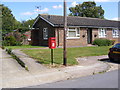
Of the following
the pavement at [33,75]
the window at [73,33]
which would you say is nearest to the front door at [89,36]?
the window at [73,33]

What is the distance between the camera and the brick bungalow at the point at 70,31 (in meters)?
20.0

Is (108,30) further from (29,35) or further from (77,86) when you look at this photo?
(77,86)

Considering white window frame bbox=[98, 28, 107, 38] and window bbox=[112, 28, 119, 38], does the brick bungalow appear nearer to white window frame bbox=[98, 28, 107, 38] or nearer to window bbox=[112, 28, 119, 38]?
white window frame bbox=[98, 28, 107, 38]

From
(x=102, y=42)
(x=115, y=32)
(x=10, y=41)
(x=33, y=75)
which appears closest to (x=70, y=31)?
(x=102, y=42)

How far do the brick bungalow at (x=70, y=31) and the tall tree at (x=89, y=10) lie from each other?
33.6m

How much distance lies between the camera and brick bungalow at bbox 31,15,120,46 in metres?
20.0

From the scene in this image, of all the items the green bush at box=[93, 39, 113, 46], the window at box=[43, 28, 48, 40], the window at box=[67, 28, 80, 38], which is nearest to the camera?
the window at box=[67, 28, 80, 38]

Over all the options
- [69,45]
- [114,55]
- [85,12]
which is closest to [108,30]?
[69,45]

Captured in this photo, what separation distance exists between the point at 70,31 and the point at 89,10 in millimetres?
40320

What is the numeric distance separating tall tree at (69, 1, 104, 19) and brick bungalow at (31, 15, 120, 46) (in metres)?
33.6

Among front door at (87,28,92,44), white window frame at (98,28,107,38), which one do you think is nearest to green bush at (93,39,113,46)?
front door at (87,28,92,44)

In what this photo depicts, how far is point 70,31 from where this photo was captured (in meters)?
20.7

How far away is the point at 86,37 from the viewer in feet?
72.4

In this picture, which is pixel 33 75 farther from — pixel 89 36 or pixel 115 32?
pixel 115 32
